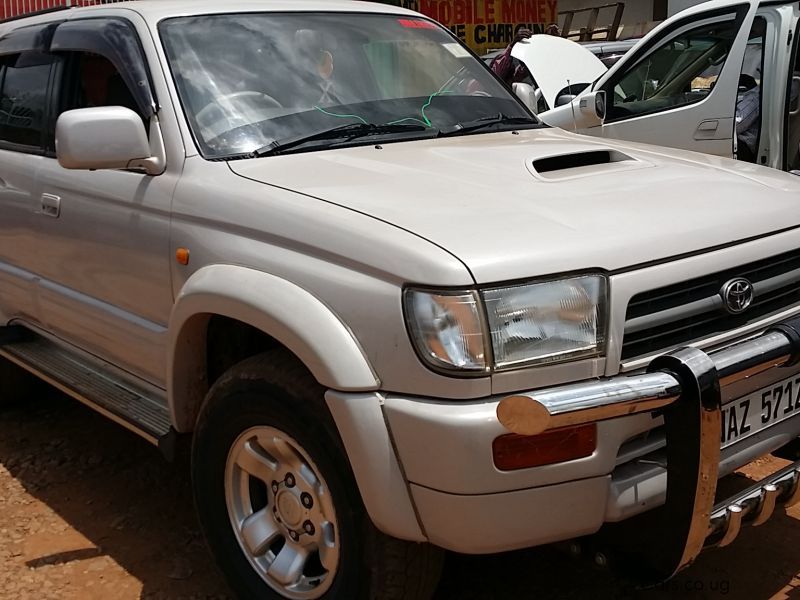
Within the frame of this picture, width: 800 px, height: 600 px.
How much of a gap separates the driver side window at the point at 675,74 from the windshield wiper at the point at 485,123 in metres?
→ 2.77

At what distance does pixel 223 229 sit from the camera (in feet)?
9.10

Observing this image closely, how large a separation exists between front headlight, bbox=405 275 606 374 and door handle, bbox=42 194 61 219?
194 cm

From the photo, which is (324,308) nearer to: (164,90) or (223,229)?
(223,229)

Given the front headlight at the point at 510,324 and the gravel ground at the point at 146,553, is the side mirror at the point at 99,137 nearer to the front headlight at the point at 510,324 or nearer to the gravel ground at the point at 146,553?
the front headlight at the point at 510,324

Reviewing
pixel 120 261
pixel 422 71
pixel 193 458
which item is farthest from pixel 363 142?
pixel 193 458

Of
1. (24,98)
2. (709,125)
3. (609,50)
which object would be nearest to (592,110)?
(709,125)

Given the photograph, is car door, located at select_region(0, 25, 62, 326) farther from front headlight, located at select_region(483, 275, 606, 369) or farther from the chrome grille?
the chrome grille

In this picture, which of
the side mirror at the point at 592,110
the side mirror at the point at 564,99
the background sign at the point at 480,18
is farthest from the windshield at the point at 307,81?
the background sign at the point at 480,18

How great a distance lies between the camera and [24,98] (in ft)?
13.7

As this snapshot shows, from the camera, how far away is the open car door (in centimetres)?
596

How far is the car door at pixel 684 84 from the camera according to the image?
5965mm

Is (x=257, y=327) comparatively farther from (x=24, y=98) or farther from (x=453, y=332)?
(x=24, y=98)

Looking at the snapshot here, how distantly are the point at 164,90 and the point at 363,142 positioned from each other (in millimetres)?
683

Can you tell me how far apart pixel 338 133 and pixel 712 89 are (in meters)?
3.71
